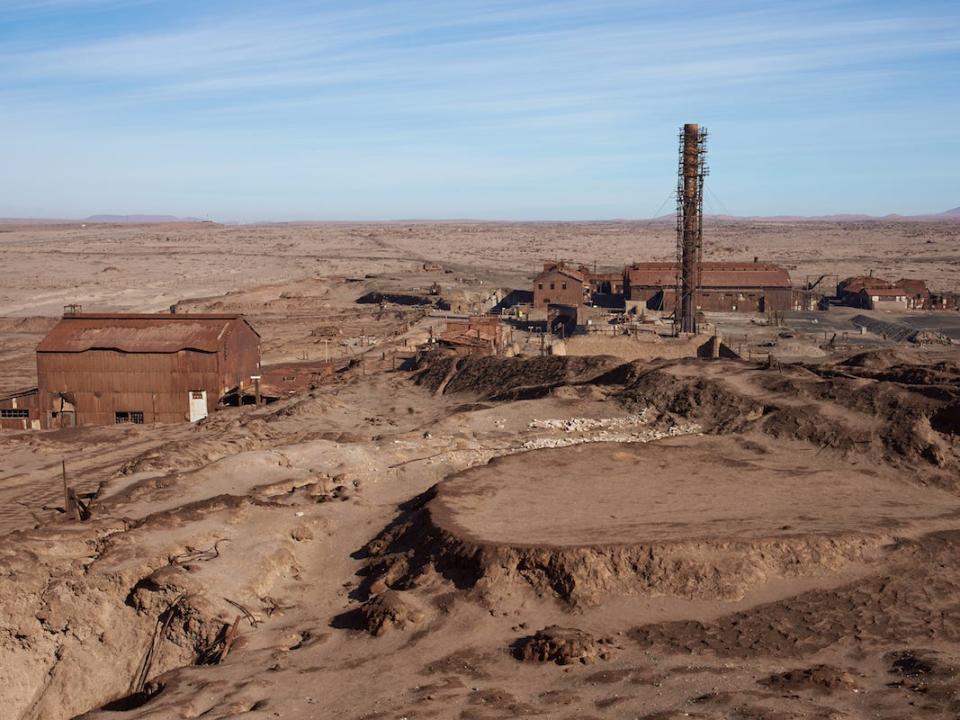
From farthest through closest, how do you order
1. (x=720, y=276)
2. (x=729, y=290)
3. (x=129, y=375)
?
(x=720, y=276)
(x=729, y=290)
(x=129, y=375)

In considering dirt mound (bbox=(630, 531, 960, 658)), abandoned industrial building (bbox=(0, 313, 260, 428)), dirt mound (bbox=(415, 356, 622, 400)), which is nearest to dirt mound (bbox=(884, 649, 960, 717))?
dirt mound (bbox=(630, 531, 960, 658))

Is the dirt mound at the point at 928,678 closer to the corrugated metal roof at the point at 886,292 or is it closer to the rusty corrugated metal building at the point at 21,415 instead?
the rusty corrugated metal building at the point at 21,415

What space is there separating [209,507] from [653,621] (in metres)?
11.5

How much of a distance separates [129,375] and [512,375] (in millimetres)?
15162

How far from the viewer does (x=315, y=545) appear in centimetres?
2259

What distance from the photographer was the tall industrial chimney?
55469mm

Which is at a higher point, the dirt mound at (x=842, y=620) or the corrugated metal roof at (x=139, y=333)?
the corrugated metal roof at (x=139, y=333)

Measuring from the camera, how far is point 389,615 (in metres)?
18.2

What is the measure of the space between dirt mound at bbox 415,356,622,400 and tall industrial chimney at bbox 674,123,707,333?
732 inches

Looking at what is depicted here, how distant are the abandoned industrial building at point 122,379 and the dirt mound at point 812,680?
27720 mm

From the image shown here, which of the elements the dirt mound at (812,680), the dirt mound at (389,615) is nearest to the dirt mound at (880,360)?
the dirt mound at (812,680)

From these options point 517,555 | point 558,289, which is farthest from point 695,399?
point 558,289

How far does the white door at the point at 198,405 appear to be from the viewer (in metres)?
38.1

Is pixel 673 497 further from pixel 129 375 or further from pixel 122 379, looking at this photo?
pixel 122 379
